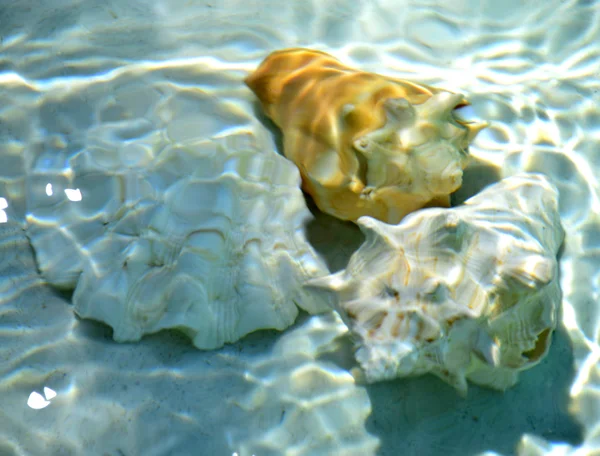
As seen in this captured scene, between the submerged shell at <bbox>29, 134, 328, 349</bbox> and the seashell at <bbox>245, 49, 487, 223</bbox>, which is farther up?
the seashell at <bbox>245, 49, 487, 223</bbox>

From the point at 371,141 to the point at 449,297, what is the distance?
77cm

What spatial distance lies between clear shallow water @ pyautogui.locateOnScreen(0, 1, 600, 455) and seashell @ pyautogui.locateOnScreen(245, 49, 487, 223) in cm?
26

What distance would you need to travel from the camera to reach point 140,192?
8.89 feet

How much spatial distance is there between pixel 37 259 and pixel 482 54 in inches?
108

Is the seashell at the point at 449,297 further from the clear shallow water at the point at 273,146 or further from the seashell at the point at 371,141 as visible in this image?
the clear shallow water at the point at 273,146

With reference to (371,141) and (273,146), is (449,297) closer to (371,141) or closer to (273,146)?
(371,141)

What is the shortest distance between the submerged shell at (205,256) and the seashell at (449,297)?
1.10 ft

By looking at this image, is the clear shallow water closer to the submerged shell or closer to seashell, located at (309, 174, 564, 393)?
the submerged shell

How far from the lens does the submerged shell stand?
247 centimetres

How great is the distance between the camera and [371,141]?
247 centimetres

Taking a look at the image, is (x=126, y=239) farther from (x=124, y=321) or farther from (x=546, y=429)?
(x=546, y=429)

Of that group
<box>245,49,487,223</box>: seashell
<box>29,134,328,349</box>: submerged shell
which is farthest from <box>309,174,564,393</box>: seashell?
<box>29,134,328,349</box>: submerged shell

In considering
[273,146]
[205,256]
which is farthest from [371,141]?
[205,256]

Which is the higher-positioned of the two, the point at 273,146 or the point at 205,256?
the point at 273,146
